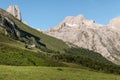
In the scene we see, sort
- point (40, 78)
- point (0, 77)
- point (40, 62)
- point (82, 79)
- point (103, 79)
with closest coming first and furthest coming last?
1. point (0, 77)
2. point (40, 78)
3. point (82, 79)
4. point (103, 79)
5. point (40, 62)

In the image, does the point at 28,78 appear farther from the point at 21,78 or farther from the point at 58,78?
the point at 58,78

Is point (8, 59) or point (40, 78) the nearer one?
point (40, 78)

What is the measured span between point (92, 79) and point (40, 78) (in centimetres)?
1045

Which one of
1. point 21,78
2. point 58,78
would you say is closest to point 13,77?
point 21,78

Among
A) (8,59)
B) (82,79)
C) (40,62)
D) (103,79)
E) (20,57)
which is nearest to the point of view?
(82,79)

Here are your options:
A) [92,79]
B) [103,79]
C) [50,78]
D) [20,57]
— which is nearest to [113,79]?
[103,79]

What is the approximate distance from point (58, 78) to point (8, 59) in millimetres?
55611

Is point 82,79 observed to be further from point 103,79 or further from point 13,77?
point 13,77

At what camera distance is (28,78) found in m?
44.9

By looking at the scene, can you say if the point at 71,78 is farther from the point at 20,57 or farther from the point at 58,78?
the point at 20,57

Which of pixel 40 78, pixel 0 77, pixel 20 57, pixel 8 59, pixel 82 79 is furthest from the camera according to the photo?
pixel 20 57

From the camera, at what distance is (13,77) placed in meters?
44.0

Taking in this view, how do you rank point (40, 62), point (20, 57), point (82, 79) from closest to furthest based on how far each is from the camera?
point (82, 79) < point (20, 57) < point (40, 62)

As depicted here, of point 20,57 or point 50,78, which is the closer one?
point 50,78
